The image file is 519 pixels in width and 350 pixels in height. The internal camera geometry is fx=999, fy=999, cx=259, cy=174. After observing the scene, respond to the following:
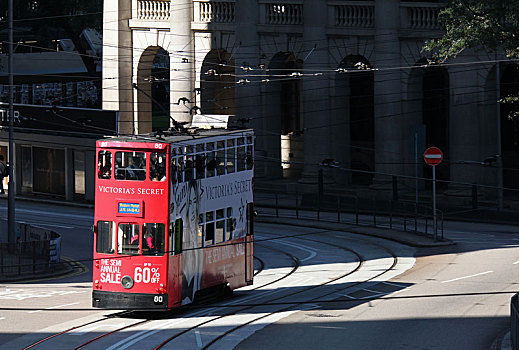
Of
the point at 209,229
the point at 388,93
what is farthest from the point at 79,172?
the point at 209,229

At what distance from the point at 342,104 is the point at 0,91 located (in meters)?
35.4

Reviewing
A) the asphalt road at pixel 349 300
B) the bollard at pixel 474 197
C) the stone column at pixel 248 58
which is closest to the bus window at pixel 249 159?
the asphalt road at pixel 349 300

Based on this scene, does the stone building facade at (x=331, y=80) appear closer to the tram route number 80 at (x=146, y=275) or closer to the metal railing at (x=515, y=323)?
the tram route number 80 at (x=146, y=275)

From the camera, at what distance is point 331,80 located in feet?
192

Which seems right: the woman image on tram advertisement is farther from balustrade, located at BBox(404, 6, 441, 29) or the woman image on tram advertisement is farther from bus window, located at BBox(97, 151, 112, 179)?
balustrade, located at BBox(404, 6, 441, 29)

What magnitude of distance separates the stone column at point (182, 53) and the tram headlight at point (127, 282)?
118ft

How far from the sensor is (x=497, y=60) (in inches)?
1967

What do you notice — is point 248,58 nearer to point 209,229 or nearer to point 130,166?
point 209,229

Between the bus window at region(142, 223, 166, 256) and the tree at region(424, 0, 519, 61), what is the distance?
53.1 ft

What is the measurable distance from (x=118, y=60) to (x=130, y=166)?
39.6 metres

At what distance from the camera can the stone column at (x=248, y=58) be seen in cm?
5978

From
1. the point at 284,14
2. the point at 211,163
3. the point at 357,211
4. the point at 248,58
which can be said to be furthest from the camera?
the point at 248,58

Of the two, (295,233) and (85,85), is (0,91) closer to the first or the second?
(85,85)

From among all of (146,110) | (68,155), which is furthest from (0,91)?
(68,155)
